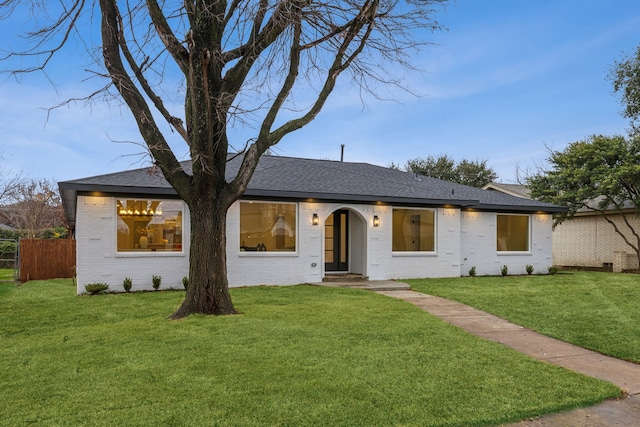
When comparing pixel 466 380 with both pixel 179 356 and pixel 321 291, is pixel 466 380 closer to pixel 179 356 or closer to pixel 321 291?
pixel 179 356

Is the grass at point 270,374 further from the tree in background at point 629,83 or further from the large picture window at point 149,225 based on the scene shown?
the tree in background at point 629,83

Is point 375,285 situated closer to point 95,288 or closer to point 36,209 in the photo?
point 95,288

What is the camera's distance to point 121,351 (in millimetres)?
4879

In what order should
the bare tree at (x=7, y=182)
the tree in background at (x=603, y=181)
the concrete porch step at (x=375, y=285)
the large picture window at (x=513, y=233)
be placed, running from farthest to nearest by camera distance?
1. the bare tree at (x=7, y=182)
2. the tree in background at (x=603, y=181)
3. the large picture window at (x=513, y=233)
4. the concrete porch step at (x=375, y=285)

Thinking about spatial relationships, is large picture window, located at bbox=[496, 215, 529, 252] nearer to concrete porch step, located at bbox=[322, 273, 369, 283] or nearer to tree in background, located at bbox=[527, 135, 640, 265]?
tree in background, located at bbox=[527, 135, 640, 265]

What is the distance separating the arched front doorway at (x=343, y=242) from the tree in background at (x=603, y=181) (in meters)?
9.87

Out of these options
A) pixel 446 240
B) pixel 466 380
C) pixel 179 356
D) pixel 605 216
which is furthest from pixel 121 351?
pixel 605 216

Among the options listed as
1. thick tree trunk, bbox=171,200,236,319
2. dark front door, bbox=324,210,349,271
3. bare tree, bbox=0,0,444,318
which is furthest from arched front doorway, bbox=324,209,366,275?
thick tree trunk, bbox=171,200,236,319

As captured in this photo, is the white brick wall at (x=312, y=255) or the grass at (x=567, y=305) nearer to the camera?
the grass at (x=567, y=305)

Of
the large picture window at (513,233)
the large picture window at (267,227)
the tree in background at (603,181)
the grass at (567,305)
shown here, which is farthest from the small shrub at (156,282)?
the tree in background at (603,181)

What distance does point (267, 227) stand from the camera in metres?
11.8

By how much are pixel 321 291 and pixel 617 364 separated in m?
6.27

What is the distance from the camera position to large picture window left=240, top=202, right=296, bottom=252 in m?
11.5

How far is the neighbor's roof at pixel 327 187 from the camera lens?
10.4 metres
